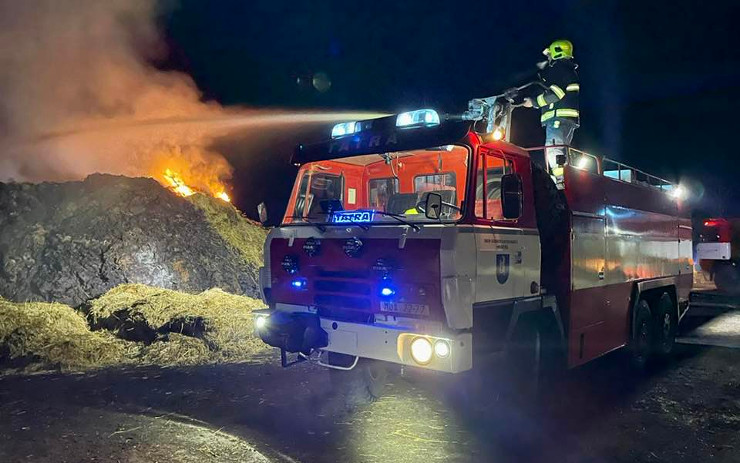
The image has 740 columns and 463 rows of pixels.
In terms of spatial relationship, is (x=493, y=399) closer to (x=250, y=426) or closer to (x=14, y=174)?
(x=250, y=426)

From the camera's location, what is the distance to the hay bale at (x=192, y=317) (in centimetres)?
867

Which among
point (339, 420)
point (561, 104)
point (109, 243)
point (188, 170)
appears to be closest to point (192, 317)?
point (109, 243)

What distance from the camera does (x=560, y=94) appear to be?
725 cm

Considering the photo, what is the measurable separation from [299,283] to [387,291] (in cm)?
110

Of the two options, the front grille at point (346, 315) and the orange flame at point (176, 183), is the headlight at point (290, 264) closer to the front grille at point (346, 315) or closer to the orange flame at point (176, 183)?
the front grille at point (346, 315)

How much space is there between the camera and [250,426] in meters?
5.41

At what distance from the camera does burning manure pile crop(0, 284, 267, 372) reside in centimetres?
801

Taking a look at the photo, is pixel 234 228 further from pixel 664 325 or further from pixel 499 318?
pixel 499 318

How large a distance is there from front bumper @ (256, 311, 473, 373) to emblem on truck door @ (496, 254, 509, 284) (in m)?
0.71

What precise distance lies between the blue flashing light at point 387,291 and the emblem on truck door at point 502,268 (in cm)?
95

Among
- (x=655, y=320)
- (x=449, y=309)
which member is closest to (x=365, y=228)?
(x=449, y=309)

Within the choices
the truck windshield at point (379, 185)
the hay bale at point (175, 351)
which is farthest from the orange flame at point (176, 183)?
the truck windshield at point (379, 185)

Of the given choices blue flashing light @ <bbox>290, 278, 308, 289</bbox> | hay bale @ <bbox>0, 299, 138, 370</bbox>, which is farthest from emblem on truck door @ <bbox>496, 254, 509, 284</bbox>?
hay bale @ <bbox>0, 299, 138, 370</bbox>

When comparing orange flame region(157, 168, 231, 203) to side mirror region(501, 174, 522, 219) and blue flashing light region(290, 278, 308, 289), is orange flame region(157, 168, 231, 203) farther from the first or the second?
side mirror region(501, 174, 522, 219)
